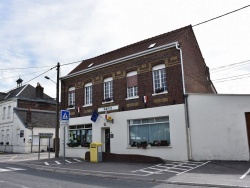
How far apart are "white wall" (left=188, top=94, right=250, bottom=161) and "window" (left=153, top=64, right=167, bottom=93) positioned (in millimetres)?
2145

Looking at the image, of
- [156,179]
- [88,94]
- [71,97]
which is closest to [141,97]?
[88,94]

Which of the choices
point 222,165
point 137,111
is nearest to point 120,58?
point 137,111

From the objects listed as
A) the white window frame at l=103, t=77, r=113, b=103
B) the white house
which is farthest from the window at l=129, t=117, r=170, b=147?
the white house

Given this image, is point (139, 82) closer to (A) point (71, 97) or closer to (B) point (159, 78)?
(B) point (159, 78)

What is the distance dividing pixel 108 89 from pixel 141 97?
11.4 feet

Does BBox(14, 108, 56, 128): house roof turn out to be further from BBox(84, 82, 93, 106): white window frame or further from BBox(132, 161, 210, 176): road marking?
Result: BBox(132, 161, 210, 176): road marking

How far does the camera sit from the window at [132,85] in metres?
18.7

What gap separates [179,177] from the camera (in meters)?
10.2

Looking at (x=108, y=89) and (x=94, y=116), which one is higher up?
(x=108, y=89)

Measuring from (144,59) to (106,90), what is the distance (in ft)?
13.9

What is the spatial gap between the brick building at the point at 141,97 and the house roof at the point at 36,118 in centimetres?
1325

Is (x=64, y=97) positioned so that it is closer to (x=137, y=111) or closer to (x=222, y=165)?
(x=137, y=111)

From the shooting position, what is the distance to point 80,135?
21906 millimetres

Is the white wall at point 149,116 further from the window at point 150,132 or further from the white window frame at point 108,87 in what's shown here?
the white window frame at point 108,87
